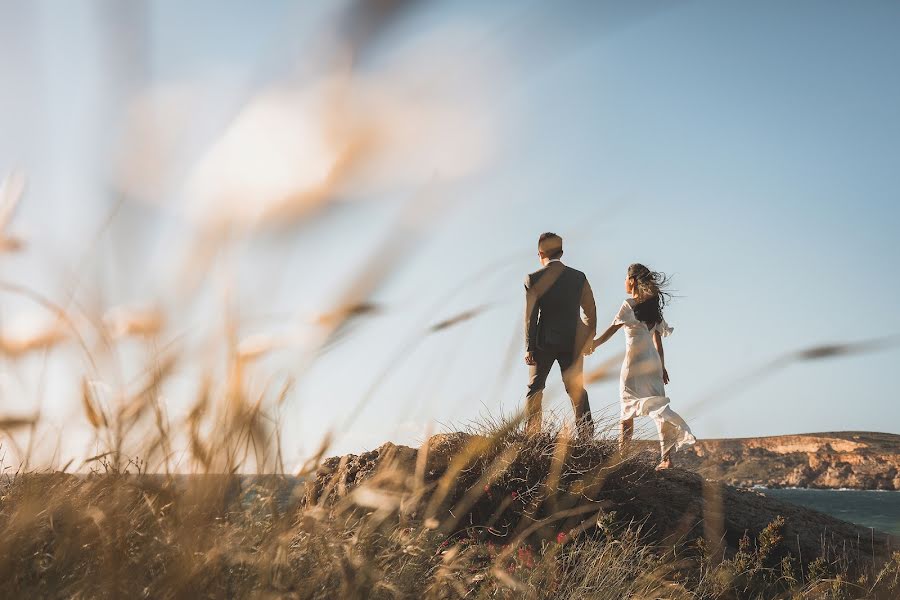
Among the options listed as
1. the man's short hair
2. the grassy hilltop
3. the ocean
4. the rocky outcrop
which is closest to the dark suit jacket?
the man's short hair

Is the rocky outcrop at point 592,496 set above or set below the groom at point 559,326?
below

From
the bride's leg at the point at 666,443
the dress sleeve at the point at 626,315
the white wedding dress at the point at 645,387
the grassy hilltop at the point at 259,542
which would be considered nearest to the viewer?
the grassy hilltop at the point at 259,542

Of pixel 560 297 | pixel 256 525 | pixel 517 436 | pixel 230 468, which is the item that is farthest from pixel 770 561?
pixel 230 468

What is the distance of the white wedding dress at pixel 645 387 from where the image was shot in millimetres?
7879

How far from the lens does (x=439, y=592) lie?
2082 mm

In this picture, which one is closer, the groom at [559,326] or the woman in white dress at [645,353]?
the groom at [559,326]

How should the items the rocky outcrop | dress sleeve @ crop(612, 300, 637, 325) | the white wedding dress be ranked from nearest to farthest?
1. the rocky outcrop
2. the white wedding dress
3. dress sleeve @ crop(612, 300, 637, 325)

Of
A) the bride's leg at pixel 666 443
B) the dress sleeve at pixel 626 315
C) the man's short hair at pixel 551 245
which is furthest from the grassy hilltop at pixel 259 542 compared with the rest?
the dress sleeve at pixel 626 315

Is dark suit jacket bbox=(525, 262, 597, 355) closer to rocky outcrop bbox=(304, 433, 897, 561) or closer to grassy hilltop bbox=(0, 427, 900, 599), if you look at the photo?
rocky outcrop bbox=(304, 433, 897, 561)

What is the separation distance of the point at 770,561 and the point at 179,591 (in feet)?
20.2

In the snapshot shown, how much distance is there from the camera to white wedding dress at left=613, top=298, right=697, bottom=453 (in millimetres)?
7879

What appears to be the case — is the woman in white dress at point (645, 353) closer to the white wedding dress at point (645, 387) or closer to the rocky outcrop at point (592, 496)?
the white wedding dress at point (645, 387)

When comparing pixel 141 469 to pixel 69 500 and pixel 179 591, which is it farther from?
pixel 69 500

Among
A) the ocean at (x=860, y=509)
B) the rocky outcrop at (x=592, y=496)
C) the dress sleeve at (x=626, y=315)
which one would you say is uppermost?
the dress sleeve at (x=626, y=315)
